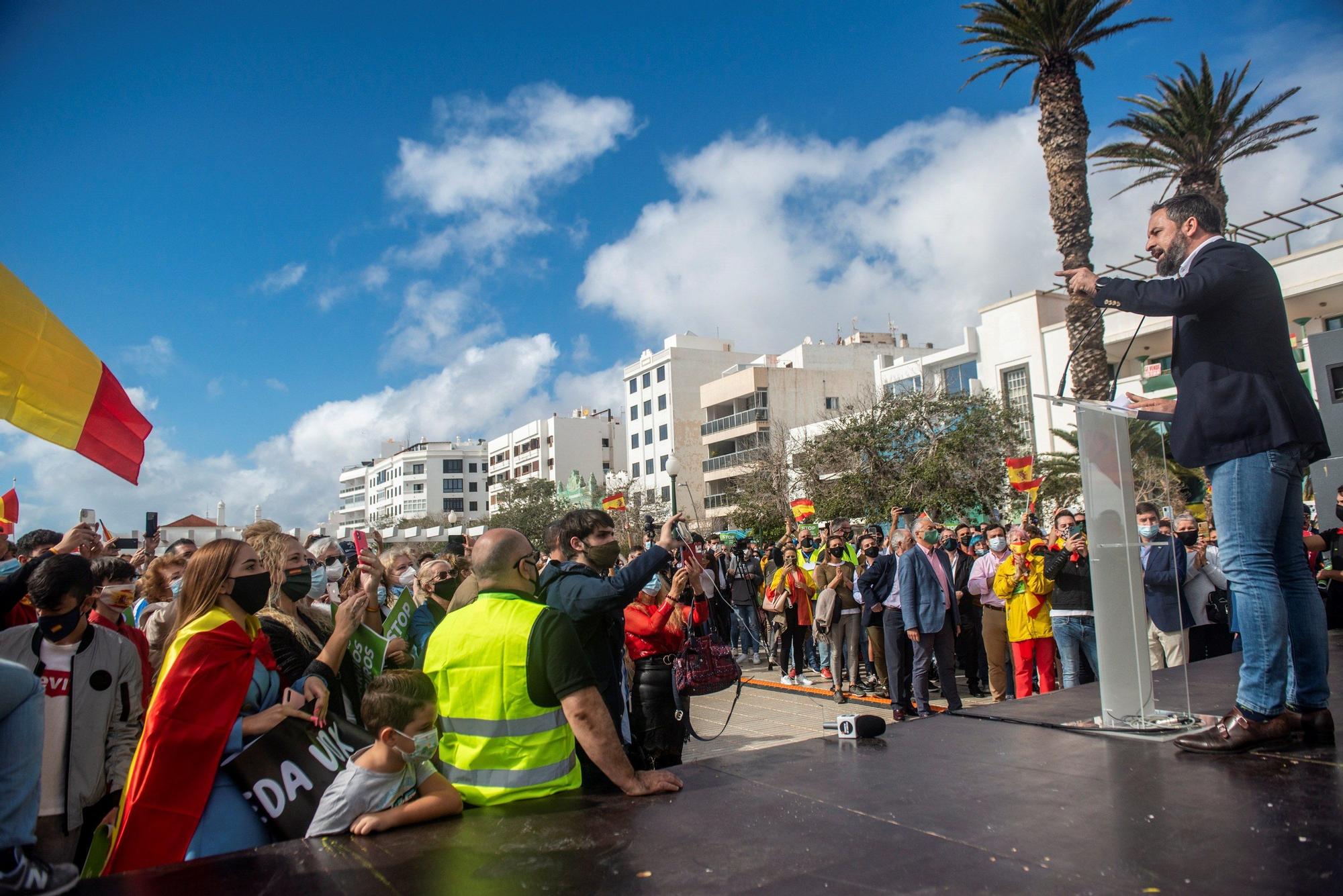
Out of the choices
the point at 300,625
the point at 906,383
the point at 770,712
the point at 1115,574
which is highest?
the point at 906,383

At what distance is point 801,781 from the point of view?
3275 millimetres

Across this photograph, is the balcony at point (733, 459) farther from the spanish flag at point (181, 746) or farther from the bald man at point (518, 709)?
the spanish flag at point (181, 746)

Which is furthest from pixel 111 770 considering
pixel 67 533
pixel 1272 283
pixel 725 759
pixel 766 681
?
pixel 766 681

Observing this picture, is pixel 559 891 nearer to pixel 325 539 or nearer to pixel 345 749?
pixel 345 749

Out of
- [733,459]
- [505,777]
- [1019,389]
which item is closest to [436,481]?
[733,459]

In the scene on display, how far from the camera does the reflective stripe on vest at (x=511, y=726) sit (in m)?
3.23

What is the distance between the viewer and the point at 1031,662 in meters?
8.87

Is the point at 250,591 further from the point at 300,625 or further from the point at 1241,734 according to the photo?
the point at 1241,734

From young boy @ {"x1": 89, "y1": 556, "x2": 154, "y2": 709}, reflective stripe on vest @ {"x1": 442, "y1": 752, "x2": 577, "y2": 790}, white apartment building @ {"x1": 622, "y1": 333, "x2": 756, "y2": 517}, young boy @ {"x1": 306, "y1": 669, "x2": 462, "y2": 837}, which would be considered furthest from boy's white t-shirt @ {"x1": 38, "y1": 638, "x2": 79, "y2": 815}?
white apartment building @ {"x1": 622, "y1": 333, "x2": 756, "y2": 517}

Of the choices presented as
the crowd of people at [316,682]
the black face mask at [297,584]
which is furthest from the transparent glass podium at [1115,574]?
the black face mask at [297,584]

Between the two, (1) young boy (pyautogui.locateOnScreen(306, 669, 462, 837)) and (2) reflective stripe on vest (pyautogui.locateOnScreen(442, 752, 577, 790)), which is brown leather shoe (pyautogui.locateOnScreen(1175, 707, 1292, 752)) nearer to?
(2) reflective stripe on vest (pyautogui.locateOnScreen(442, 752, 577, 790))

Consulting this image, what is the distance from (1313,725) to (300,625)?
14.6 ft

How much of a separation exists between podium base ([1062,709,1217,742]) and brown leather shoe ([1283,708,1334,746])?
1.13 feet

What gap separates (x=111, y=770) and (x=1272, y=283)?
18.5 ft
